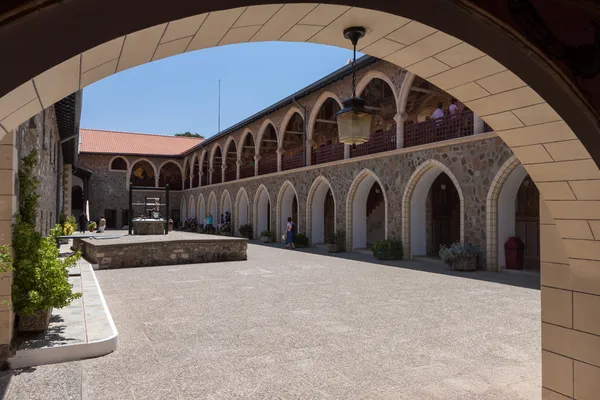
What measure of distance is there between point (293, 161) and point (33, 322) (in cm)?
1716

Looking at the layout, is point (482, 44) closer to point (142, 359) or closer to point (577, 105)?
point (577, 105)

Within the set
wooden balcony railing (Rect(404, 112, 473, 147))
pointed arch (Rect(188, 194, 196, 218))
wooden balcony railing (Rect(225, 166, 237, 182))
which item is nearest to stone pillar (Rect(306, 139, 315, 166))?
wooden balcony railing (Rect(404, 112, 473, 147))

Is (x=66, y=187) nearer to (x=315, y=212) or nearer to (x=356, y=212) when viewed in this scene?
(x=315, y=212)

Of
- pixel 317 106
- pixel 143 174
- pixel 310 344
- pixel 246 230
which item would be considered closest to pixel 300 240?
pixel 317 106

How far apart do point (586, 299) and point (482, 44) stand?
5.79 ft

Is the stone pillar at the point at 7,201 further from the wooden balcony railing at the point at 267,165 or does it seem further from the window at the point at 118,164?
the window at the point at 118,164

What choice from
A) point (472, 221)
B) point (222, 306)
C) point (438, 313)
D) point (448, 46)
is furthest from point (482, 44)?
point (472, 221)

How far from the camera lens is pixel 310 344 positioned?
16.5 feet

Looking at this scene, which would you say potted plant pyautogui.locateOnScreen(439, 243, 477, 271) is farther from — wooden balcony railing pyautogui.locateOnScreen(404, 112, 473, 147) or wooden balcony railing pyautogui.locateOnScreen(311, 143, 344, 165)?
wooden balcony railing pyautogui.locateOnScreen(311, 143, 344, 165)

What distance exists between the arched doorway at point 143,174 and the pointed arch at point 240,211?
13.7m

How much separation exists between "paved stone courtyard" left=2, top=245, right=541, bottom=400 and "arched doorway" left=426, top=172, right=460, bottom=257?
7.60 metres

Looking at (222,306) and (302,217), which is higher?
(302,217)

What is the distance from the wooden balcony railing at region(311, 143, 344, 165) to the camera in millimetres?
18167

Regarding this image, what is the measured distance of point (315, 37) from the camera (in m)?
2.43
